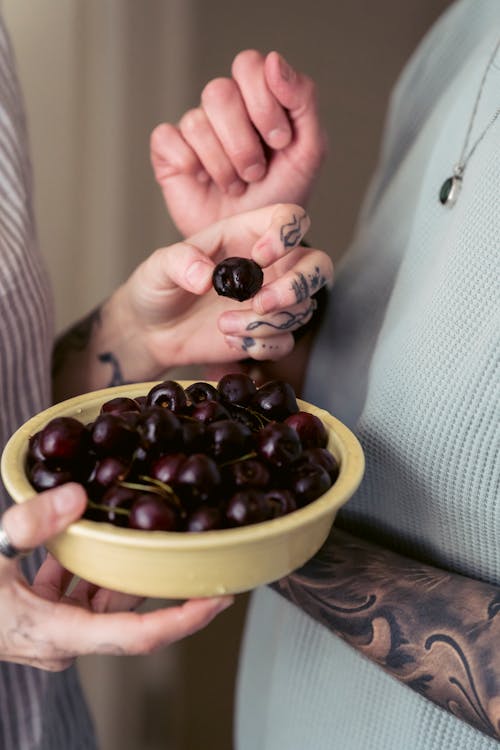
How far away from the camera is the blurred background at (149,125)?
1.40 metres

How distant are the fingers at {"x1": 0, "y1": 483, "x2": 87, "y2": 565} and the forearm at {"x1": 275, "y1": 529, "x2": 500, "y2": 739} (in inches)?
11.0

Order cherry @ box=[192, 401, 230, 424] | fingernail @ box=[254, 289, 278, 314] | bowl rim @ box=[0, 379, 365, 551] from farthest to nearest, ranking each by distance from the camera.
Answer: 1. fingernail @ box=[254, 289, 278, 314]
2. cherry @ box=[192, 401, 230, 424]
3. bowl rim @ box=[0, 379, 365, 551]

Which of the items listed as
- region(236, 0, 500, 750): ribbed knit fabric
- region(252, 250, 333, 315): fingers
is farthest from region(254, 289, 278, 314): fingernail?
region(236, 0, 500, 750): ribbed knit fabric

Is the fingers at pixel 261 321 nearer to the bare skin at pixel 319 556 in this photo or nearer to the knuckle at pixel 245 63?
the bare skin at pixel 319 556

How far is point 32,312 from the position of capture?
2.70 ft

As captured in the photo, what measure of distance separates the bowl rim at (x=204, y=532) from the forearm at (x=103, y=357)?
0.31 meters

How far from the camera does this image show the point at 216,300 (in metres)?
0.88

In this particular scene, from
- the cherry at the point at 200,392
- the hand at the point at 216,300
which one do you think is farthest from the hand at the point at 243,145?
the cherry at the point at 200,392

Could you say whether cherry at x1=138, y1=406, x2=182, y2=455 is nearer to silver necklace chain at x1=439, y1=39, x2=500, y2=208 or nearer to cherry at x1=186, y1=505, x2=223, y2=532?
cherry at x1=186, y1=505, x2=223, y2=532

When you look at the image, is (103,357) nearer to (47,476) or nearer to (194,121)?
(194,121)

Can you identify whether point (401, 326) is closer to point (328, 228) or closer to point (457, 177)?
point (457, 177)

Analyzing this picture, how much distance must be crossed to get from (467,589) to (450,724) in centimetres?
13

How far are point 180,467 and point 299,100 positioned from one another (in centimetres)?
49

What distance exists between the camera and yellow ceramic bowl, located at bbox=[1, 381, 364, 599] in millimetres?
468
